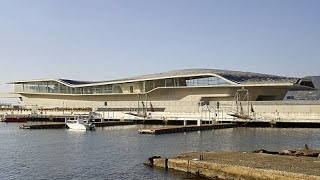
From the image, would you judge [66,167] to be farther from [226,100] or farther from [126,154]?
[226,100]

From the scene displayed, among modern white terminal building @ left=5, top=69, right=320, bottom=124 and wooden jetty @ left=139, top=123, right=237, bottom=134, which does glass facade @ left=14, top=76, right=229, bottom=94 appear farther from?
wooden jetty @ left=139, top=123, right=237, bottom=134

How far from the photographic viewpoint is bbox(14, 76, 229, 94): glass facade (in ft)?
285

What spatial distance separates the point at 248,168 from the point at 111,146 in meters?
20.7

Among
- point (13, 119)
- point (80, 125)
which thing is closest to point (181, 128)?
point (80, 125)

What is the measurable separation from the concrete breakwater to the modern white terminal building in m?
45.9

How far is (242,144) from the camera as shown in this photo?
43938 millimetres

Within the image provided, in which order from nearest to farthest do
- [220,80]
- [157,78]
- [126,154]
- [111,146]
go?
[126,154], [111,146], [220,80], [157,78]

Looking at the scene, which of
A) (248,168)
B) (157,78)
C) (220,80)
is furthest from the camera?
(157,78)

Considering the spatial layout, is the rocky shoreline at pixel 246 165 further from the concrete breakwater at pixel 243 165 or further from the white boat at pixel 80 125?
the white boat at pixel 80 125

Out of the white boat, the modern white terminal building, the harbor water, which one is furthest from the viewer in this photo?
the modern white terminal building

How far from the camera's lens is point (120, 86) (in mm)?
98750

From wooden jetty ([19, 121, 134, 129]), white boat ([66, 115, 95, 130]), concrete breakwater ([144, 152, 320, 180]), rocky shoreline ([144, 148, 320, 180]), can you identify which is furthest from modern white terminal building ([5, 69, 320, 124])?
concrete breakwater ([144, 152, 320, 180])

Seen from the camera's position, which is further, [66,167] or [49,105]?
[49,105]

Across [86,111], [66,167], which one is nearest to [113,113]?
[86,111]
